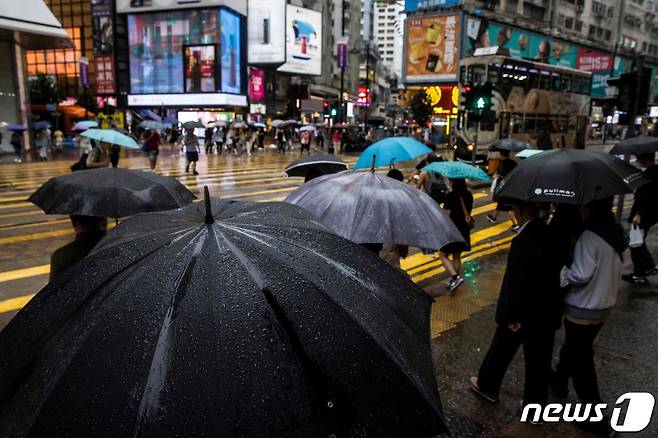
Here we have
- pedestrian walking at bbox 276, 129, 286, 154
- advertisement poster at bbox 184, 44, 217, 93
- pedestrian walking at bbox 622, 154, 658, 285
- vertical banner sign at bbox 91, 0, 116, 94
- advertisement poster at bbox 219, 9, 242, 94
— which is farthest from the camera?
vertical banner sign at bbox 91, 0, 116, 94

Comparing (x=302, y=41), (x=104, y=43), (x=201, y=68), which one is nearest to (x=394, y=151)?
(x=201, y=68)

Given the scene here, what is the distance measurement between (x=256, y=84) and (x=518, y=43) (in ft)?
97.3

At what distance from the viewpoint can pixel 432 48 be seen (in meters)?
55.8

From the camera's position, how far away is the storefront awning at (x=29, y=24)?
25625 mm

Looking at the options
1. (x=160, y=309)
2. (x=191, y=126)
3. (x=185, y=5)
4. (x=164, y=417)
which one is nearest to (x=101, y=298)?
(x=160, y=309)

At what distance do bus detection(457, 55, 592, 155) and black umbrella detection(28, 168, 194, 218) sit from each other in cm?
1703

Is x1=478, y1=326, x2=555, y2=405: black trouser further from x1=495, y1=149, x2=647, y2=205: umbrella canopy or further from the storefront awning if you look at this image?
the storefront awning

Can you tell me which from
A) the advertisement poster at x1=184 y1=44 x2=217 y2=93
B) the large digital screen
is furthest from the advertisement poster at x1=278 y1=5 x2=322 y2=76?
the advertisement poster at x1=184 y1=44 x2=217 y2=93

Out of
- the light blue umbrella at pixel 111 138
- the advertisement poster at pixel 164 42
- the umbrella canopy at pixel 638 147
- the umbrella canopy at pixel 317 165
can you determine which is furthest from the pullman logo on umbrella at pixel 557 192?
the advertisement poster at pixel 164 42

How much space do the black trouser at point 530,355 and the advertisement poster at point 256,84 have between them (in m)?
57.8

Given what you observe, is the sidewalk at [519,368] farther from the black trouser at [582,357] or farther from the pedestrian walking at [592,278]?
the pedestrian walking at [592,278]

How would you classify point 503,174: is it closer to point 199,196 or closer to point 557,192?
point 199,196

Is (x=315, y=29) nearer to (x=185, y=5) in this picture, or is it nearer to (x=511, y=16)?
(x=185, y=5)

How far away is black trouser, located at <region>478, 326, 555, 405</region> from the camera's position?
12.5 ft
